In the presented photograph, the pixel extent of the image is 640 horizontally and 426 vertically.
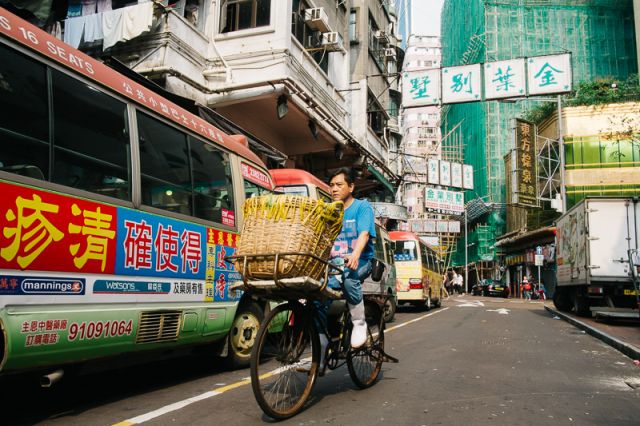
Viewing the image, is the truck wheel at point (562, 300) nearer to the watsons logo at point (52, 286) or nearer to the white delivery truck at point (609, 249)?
the white delivery truck at point (609, 249)

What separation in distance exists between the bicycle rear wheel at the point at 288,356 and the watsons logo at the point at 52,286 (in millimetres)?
1368

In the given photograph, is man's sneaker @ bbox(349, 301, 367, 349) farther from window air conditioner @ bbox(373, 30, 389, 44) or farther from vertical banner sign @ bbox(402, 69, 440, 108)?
window air conditioner @ bbox(373, 30, 389, 44)

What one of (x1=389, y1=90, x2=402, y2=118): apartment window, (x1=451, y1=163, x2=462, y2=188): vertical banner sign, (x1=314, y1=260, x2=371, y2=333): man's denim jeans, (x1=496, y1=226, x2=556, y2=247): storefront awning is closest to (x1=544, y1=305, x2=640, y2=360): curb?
(x1=314, y1=260, x2=371, y2=333): man's denim jeans

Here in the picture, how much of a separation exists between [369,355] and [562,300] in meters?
15.5

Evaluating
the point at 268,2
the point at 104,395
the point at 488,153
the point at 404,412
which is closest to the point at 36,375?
the point at 104,395

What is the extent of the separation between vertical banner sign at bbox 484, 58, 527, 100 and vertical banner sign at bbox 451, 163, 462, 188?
1950 cm

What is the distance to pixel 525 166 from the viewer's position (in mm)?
33062

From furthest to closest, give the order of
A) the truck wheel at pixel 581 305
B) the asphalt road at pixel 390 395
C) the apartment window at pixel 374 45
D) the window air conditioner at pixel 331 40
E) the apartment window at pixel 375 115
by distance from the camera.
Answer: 1. the apartment window at pixel 374 45
2. the apartment window at pixel 375 115
3. the window air conditioner at pixel 331 40
4. the truck wheel at pixel 581 305
5. the asphalt road at pixel 390 395

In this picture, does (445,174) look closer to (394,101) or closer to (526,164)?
(526,164)

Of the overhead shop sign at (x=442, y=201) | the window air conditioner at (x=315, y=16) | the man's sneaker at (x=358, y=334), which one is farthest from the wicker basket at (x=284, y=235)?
the overhead shop sign at (x=442, y=201)

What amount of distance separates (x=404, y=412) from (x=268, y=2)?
43.7 ft

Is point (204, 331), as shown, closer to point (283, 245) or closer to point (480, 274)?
point (283, 245)

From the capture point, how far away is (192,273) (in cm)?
529

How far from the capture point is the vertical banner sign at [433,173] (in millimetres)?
34250
